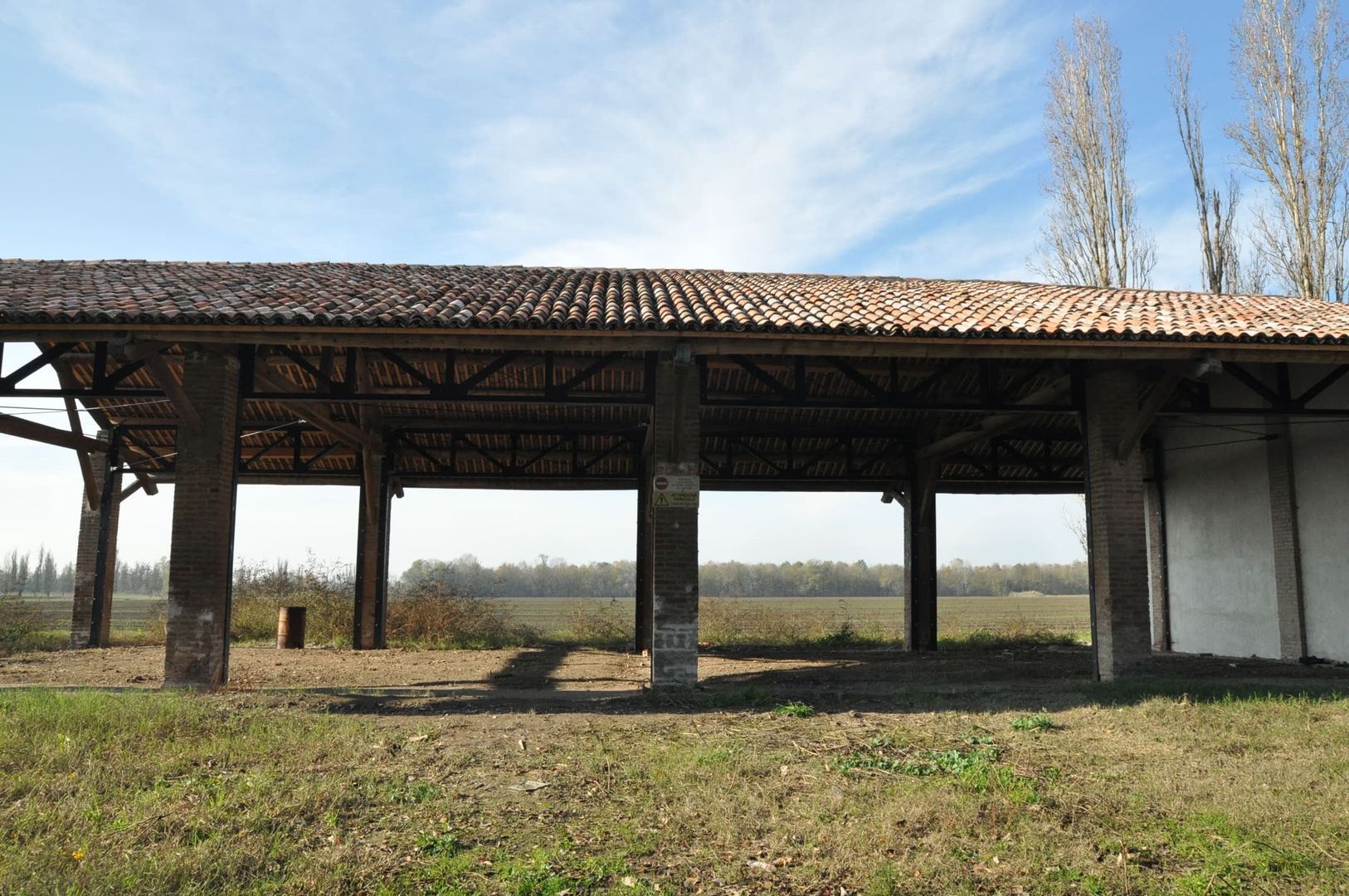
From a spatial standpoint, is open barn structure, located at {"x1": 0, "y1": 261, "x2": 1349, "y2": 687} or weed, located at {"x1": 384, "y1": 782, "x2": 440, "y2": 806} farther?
open barn structure, located at {"x1": 0, "y1": 261, "x2": 1349, "y2": 687}

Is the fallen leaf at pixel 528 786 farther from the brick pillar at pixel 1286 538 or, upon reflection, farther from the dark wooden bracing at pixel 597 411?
the brick pillar at pixel 1286 538

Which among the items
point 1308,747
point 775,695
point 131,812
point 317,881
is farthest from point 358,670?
point 1308,747

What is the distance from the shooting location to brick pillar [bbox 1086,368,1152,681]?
1139 centimetres

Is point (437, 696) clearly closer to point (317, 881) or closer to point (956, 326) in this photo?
point (317, 881)

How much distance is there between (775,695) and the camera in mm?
10547

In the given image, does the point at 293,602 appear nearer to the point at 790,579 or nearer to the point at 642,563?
the point at 642,563

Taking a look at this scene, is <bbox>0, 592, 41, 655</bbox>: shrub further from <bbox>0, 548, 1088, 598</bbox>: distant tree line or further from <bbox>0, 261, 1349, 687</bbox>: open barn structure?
<bbox>0, 548, 1088, 598</bbox>: distant tree line

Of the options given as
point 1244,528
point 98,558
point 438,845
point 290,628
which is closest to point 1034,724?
point 438,845

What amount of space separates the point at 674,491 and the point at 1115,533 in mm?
5576

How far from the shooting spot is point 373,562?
18.7 meters

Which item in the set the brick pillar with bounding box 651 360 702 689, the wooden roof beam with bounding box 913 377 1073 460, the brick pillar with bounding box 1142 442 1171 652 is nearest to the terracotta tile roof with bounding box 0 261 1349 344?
the wooden roof beam with bounding box 913 377 1073 460

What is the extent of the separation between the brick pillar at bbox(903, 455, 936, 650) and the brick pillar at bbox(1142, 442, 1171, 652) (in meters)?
4.22

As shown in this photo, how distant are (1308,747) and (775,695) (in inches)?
199

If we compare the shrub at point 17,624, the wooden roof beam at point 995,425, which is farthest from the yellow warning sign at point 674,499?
the shrub at point 17,624
